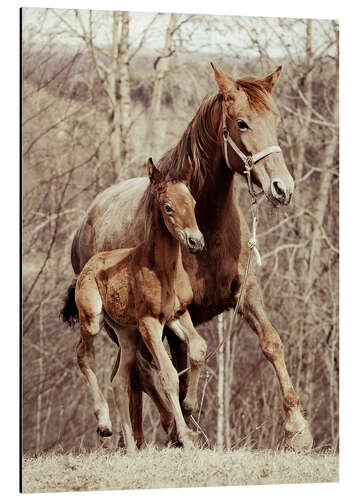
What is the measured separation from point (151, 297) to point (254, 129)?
1.02m

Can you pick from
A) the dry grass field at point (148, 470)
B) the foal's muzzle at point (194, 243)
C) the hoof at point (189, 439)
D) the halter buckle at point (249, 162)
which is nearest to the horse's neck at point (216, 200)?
the halter buckle at point (249, 162)

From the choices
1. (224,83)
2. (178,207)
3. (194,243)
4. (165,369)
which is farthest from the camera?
(224,83)

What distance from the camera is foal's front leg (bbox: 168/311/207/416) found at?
531 cm

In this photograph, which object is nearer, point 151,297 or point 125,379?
point 151,297

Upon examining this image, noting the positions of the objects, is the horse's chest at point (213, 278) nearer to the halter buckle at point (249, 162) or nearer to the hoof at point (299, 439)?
the halter buckle at point (249, 162)

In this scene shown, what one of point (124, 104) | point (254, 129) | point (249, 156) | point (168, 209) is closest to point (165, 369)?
point (168, 209)

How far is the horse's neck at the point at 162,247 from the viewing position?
536 cm

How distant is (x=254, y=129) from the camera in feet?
18.2

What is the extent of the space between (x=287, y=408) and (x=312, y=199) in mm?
2097

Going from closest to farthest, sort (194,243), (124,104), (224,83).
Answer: (194,243) → (224,83) → (124,104)

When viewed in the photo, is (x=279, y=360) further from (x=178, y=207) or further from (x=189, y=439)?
(x=178, y=207)

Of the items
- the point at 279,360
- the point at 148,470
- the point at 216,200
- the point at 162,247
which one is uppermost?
the point at 216,200

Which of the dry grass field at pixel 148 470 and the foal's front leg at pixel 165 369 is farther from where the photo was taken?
the dry grass field at pixel 148 470
